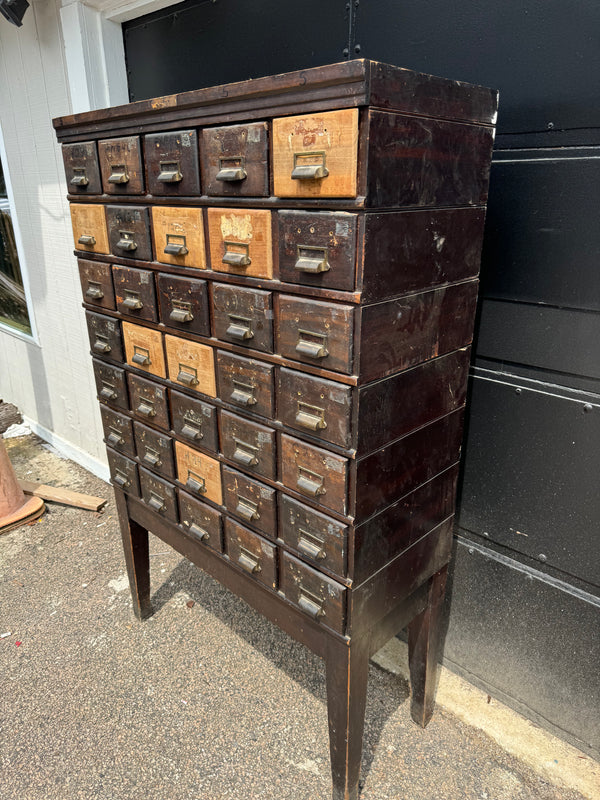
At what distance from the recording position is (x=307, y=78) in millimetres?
1219

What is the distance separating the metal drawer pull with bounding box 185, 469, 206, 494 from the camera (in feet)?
6.43

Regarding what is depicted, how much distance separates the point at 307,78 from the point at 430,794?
224 centimetres

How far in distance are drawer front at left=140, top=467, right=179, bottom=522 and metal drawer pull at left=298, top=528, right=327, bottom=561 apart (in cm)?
67

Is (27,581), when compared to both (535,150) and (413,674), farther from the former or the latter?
(535,150)

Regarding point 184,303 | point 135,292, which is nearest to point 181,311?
point 184,303

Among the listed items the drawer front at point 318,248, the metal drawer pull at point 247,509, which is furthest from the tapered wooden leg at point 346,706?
the drawer front at point 318,248

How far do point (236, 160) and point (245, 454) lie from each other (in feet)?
2.74

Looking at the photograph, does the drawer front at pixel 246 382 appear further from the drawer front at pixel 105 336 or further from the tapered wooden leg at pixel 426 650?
the tapered wooden leg at pixel 426 650

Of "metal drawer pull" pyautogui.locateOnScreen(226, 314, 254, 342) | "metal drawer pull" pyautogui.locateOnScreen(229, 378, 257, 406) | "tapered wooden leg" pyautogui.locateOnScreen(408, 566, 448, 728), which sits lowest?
"tapered wooden leg" pyautogui.locateOnScreen(408, 566, 448, 728)

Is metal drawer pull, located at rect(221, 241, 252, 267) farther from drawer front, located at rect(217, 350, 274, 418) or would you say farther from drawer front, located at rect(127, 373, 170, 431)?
drawer front, located at rect(127, 373, 170, 431)

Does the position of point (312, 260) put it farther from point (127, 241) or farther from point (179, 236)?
point (127, 241)

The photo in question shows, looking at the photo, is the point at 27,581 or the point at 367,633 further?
the point at 27,581

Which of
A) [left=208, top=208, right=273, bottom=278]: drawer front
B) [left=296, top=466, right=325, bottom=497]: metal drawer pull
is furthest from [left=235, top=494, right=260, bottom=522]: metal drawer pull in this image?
[left=208, top=208, right=273, bottom=278]: drawer front

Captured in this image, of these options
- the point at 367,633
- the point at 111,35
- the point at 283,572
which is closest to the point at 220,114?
the point at 283,572
